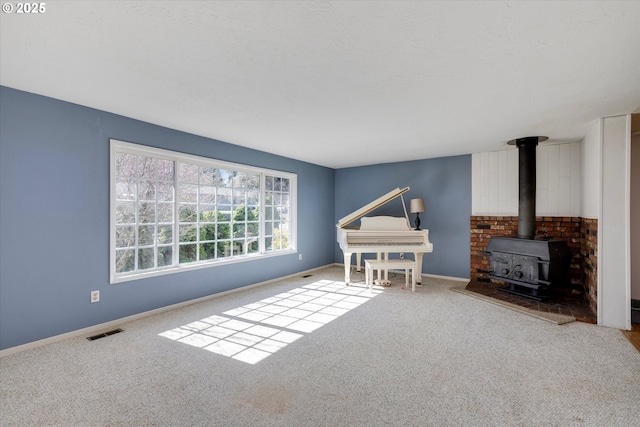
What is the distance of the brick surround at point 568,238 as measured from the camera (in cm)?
351

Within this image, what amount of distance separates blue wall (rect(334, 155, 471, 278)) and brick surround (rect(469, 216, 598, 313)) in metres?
0.17

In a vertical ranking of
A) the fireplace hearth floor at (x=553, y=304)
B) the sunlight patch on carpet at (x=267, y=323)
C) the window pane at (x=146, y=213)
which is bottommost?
the sunlight patch on carpet at (x=267, y=323)

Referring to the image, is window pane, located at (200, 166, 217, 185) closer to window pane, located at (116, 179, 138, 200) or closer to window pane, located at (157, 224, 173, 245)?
window pane, located at (157, 224, 173, 245)

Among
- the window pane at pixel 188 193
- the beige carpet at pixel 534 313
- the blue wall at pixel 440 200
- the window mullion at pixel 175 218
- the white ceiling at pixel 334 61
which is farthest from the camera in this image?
the blue wall at pixel 440 200

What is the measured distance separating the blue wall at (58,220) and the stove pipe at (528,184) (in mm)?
4796

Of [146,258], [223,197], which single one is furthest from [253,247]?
[146,258]

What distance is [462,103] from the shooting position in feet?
9.23

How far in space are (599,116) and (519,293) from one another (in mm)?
2369

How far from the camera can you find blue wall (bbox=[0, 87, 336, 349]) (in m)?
2.52

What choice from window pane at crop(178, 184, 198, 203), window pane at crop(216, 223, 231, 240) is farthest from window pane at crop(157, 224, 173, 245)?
window pane at crop(216, 223, 231, 240)

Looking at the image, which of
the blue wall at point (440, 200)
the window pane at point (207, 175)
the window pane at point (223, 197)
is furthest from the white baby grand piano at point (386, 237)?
the window pane at point (207, 175)

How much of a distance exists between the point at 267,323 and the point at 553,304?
141 inches

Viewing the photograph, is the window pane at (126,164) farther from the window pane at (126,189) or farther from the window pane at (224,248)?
the window pane at (224,248)

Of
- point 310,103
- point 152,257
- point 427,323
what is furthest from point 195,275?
point 427,323
